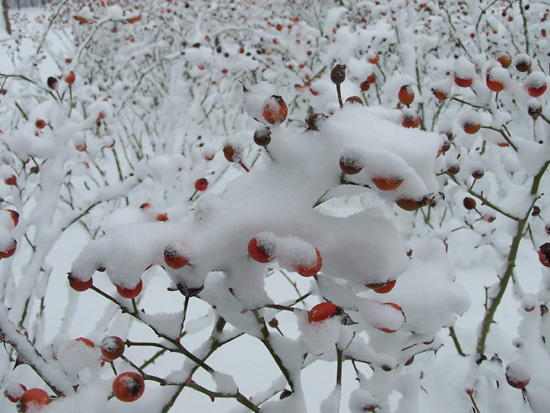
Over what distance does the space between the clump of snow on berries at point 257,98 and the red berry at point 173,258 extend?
0.86 ft

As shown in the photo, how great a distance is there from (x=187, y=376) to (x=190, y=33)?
6630 mm

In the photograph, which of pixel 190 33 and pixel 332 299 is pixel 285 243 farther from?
pixel 190 33

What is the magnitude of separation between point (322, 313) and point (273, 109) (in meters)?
0.33

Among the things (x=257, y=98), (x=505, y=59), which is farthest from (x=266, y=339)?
(x=505, y=59)

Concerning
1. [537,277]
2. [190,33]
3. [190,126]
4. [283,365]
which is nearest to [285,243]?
[283,365]

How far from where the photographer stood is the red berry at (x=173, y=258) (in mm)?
553

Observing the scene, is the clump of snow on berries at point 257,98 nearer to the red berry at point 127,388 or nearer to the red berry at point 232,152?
the red berry at point 232,152

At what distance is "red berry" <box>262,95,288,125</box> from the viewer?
0.62 metres

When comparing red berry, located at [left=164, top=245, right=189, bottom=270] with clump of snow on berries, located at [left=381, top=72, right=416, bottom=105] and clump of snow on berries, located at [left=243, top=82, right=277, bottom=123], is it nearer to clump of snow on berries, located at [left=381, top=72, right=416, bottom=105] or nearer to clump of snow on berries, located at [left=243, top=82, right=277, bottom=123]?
clump of snow on berries, located at [left=243, top=82, right=277, bottom=123]

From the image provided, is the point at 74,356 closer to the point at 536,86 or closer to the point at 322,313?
the point at 322,313

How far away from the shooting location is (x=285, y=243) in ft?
1.85

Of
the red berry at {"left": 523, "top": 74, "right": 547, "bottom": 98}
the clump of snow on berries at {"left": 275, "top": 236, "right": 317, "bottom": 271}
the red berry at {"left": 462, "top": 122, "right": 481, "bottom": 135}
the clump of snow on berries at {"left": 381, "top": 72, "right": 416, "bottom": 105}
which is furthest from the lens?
the clump of snow on berries at {"left": 381, "top": 72, "right": 416, "bottom": 105}

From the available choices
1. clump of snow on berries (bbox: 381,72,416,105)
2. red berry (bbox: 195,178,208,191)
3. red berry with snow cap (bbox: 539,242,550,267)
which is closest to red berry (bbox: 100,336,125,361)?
red berry (bbox: 195,178,208,191)

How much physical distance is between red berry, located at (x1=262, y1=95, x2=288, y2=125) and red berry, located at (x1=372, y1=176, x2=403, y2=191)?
7.3 inches
